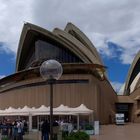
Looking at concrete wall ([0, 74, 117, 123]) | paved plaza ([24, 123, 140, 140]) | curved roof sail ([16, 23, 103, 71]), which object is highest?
curved roof sail ([16, 23, 103, 71])

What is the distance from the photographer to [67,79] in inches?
2010

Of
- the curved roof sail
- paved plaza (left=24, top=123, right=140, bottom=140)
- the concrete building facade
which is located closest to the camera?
paved plaza (left=24, top=123, right=140, bottom=140)

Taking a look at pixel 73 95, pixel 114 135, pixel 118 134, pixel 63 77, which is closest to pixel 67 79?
pixel 63 77

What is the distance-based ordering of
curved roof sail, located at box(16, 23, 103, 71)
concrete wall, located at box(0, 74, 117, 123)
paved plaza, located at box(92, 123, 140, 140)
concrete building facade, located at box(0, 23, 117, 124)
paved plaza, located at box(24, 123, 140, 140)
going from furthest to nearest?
curved roof sail, located at box(16, 23, 103, 71) → concrete building facade, located at box(0, 23, 117, 124) → concrete wall, located at box(0, 74, 117, 123) → paved plaza, located at box(92, 123, 140, 140) → paved plaza, located at box(24, 123, 140, 140)

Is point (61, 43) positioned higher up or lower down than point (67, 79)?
higher up

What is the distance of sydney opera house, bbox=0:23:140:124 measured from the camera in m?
50.1

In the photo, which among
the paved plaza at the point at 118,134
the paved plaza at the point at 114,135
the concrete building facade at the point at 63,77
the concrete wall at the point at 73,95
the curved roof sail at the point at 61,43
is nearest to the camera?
the paved plaza at the point at 114,135

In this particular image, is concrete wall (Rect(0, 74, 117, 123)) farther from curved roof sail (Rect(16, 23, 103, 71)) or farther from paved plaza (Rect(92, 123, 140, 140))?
paved plaza (Rect(92, 123, 140, 140))

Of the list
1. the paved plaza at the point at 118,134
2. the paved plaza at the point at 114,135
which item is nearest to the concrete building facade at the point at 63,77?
Answer: the paved plaza at the point at 118,134

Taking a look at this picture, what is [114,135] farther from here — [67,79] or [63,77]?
[63,77]

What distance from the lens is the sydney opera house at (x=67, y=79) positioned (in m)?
50.1

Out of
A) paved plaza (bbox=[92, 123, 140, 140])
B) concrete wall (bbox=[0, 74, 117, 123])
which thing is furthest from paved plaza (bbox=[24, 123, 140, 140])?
concrete wall (bbox=[0, 74, 117, 123])

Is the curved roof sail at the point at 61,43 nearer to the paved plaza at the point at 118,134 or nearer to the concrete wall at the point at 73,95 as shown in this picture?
the concrete wall at the point at 73,95

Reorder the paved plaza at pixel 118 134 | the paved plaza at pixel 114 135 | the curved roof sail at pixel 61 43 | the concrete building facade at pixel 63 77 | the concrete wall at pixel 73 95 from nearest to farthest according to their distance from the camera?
1. the paved plaza at pixel 114 135
2. the paved plaza at pixel 118 134
3. the concrete wall at pixel 73 95
4. the concrete building facade at pixel 63 77
5. the curved roof sail at pixel 61 43
